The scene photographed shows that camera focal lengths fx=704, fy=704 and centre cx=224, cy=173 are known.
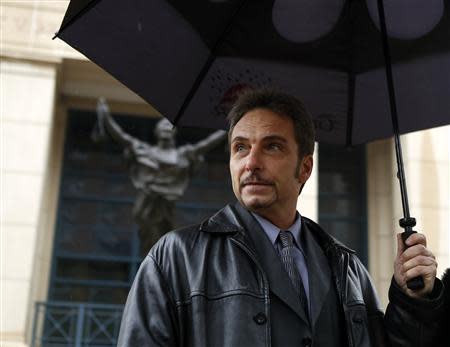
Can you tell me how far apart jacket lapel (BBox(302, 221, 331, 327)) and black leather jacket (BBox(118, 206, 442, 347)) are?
0.17 ft

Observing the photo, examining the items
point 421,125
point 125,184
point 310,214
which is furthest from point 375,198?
point 421,125

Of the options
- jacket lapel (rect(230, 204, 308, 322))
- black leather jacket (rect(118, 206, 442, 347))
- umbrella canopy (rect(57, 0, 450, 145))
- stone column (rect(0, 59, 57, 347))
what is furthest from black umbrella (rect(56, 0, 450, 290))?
stone column (rect(0, 59, 57, 347))

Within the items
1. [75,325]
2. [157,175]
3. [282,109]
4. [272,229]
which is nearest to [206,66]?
[282,109]

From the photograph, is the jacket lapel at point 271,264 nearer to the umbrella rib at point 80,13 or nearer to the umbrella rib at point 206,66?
the umbrella rib at point 206,66

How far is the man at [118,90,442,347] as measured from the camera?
8.23 feet

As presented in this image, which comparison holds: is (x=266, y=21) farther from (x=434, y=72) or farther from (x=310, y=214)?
(x=310, y=214)

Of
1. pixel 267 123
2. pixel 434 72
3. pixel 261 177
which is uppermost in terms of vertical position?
pixel 434 72

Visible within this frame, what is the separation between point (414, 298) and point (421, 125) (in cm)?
132

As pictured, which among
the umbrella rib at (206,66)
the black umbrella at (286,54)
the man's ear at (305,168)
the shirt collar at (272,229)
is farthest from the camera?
the umbrella rib at (206,66)

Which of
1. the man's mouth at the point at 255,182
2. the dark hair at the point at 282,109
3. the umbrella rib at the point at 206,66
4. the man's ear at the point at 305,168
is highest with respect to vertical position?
the umbrella rib at the point at 206,66

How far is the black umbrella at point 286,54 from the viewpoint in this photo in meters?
3.39

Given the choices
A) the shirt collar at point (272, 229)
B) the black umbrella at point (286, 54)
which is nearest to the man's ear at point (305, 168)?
the shirt collar at point (272, 229)

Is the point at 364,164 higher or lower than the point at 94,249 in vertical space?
higher

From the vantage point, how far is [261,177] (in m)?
2.81
